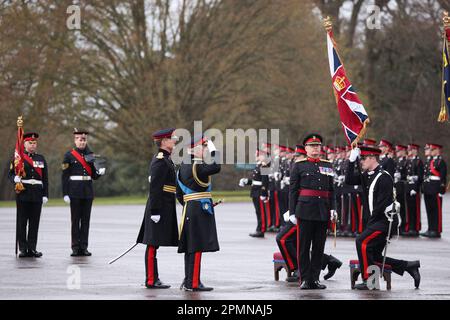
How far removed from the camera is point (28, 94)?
141 ft

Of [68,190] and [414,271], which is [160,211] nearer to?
[414,271]

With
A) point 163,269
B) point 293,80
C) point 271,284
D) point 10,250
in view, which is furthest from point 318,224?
point 293,80

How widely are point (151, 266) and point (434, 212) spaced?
11.5 m

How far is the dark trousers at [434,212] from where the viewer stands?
22609 millimetres

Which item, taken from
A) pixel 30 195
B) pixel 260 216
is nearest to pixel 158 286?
pixel 30 195

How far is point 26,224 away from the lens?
17391 mm

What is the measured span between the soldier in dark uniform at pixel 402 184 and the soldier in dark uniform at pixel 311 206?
33.4 feet

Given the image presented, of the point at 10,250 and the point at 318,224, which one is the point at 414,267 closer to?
the point at 318,224

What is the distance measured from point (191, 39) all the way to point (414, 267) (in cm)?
3211

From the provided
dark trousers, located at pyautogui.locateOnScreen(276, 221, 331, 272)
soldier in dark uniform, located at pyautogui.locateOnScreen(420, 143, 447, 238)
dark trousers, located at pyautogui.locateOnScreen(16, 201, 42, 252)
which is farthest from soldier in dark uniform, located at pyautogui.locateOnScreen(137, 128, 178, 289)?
soldier in dark uniform, located at pyautogui.locateOnScreen(420, 143, 447, 238)

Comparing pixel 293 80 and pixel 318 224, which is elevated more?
pixel 293 80

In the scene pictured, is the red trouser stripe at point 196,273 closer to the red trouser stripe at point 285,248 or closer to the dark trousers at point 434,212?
the red trouser stripe at point 285,248

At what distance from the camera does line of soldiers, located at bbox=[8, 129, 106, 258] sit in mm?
17266

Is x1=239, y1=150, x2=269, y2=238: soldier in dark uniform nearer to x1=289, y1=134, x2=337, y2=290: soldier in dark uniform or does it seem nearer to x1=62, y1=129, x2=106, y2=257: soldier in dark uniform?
x1=62, y1=129, x2=106, y2=257: soldier in dark uniform
